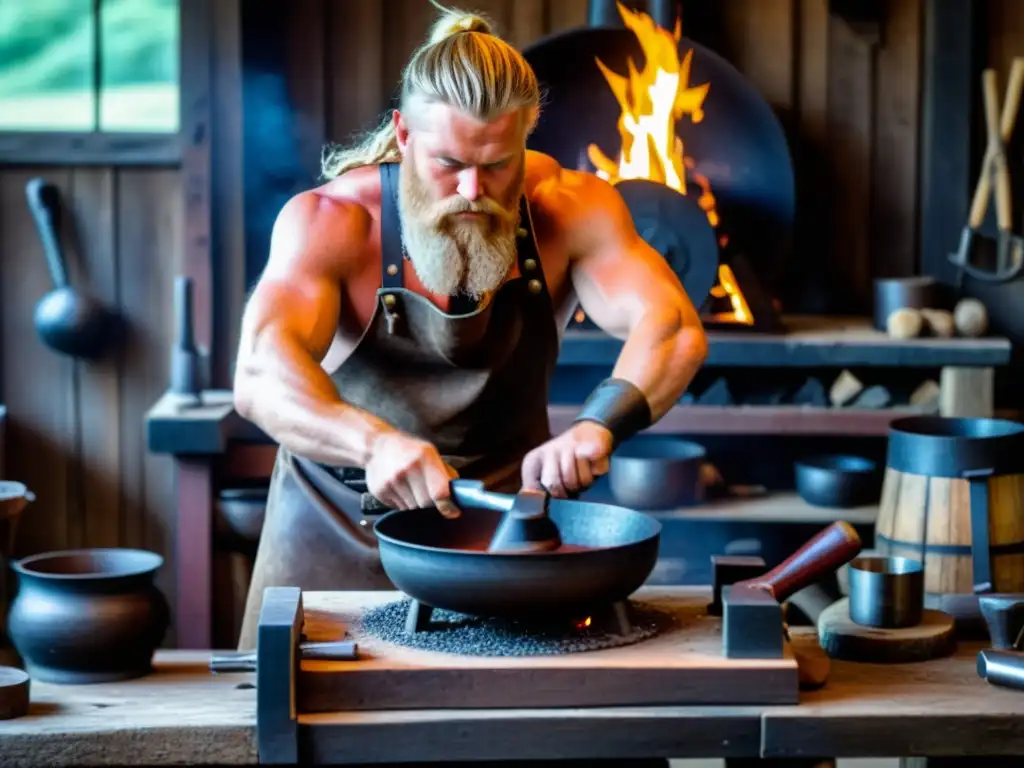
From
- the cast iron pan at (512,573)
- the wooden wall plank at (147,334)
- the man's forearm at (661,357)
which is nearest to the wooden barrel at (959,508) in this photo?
the man's forearm at (661,357)

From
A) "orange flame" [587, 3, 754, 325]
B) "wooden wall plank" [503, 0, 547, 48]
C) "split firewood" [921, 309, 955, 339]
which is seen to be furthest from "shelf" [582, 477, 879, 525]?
"wooden wall plank" [503, 0, 547, 48]

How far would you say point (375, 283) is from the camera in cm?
309

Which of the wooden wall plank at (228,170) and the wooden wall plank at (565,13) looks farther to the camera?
the wooden wall plank at (565,13)

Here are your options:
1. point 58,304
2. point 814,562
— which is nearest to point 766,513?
point 814,562

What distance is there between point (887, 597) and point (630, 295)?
819mm

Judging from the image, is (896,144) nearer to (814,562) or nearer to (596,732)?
(814,562)

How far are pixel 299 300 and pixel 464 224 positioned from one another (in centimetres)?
35

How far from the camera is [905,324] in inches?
184

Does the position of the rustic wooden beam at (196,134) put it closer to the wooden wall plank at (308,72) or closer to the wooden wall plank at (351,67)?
the wooden wall plank at (308,72)

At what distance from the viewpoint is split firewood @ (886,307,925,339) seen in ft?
15.3

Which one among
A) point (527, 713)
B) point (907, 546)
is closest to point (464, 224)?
point (527, 713)

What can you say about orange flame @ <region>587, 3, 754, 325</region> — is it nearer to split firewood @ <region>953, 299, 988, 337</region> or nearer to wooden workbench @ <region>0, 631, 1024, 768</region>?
split firewood @ <region>953, 299, 988, 337</region>

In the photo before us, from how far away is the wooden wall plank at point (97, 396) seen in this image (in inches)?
195

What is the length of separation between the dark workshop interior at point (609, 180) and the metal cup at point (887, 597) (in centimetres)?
198
